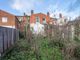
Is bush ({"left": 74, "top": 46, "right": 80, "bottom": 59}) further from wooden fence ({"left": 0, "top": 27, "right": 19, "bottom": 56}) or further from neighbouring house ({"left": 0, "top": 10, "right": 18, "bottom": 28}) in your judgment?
neighbouring house ({"left": 0, "top": 10, "right": 18, "bottom": 28})

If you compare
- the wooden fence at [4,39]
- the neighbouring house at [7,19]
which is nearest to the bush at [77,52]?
the wooden fence at [4,39]

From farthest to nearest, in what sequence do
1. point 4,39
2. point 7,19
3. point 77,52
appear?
point 7,19 → point 77,52 → point 4,39

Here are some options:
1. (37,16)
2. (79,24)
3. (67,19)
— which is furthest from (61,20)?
(37,16)

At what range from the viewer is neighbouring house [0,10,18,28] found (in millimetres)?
42875

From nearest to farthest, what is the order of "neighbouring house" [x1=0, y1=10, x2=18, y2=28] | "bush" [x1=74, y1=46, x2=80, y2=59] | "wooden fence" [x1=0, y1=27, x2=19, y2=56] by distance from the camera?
"wooden fence" [x1=0, y1=27, x2=19, y2=56], "bush" [x1=74, y1=46, x2=80, y2=59], "neighbouring house" [x1=0, y1=10, x2=18, y2=28]

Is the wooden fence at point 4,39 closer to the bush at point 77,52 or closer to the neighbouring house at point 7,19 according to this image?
the bush at point 77,52

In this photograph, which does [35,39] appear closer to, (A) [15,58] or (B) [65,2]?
(A) [15,58]

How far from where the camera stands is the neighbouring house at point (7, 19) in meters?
42.9

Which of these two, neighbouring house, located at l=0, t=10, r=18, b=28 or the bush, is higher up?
neighbouring house, located at l=0, t=10, r=18, b=28

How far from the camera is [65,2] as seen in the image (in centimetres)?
1311

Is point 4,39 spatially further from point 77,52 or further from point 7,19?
point 7,19

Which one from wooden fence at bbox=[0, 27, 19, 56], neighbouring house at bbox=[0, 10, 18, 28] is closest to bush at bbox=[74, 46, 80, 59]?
wooden fence at bbox=[0, 27, 19, 56]

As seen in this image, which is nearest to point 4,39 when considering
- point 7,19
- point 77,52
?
point 77,52

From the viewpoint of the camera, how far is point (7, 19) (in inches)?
1711
